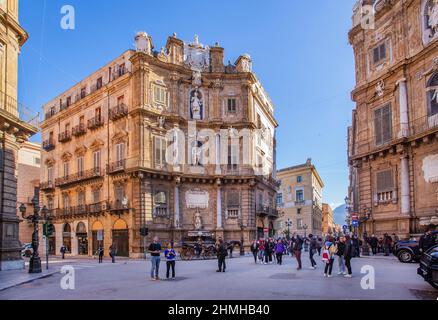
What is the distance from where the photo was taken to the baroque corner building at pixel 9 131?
2050 cm

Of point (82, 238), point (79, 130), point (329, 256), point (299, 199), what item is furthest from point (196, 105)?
point (299, 199)

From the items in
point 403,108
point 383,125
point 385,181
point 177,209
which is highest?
point 403,108

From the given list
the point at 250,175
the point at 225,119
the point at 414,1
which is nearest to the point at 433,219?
the point at 414,1

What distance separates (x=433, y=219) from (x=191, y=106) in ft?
76.6

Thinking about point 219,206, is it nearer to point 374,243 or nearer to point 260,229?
point 260,229

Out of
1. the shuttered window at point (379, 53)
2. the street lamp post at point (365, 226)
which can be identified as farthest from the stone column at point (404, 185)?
the shuttered window at point (379, 53)

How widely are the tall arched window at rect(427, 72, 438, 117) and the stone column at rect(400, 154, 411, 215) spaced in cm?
324

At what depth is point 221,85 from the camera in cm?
4156

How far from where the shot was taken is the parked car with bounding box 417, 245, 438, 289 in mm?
11430

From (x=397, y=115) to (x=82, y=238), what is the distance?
29585 millimetres

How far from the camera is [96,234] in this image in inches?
1550

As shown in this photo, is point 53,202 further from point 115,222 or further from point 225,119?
point 225,119

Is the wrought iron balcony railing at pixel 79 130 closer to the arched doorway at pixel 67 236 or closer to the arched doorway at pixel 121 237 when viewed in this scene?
the arched doorway at pixel 67 236

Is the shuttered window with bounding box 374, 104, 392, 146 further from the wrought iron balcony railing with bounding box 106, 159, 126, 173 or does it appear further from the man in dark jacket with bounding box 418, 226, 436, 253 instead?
the wrought iron balcony railing with bounding box 106, 159, 126, 173
